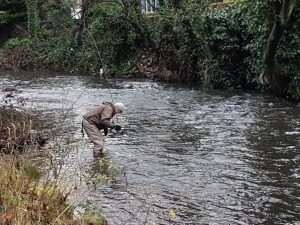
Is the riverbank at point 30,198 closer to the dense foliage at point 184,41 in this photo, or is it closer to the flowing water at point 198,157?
the flowing water at point 198,157

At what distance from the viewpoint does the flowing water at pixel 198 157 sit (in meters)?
7.91

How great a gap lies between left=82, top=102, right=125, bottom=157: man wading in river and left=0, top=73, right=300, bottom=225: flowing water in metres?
Result: 0.30

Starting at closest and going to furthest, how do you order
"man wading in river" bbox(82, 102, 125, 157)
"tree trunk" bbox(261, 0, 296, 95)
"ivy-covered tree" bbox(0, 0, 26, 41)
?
"man wading in river" bbox(82, 102, 125, 157), "tree trunk" bbox(261, 0, 296, 95), "ivy-covered tree" bbox(0, 0, 26, 41)

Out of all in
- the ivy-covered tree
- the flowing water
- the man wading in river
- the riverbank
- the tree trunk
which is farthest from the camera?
the ivy-covered tree

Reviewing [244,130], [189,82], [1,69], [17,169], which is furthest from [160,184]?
[1,69]

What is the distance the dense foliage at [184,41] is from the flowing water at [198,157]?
1.65m

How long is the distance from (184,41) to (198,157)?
44.9ft

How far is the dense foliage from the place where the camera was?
18156 millimetres

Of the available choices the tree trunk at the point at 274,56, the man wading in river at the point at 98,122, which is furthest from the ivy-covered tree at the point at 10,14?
the man wading in river at the point at 98,122

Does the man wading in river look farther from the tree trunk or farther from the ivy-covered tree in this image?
the ivy-covered tree

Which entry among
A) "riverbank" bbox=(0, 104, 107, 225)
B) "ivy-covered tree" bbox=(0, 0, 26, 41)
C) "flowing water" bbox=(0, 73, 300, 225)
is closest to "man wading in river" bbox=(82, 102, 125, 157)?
"flowing water" bbox=(0, 73, 300, 225)

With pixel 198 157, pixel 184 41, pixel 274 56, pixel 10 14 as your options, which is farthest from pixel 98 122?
pixel 10 14

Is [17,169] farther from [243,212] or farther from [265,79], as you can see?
[265,79]

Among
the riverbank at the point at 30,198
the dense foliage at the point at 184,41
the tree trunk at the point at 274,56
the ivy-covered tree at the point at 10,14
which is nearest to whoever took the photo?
the riverbank at the point at 30,198
